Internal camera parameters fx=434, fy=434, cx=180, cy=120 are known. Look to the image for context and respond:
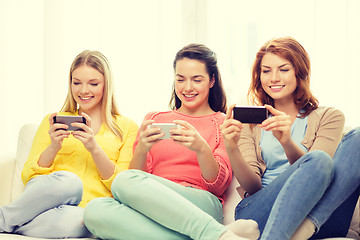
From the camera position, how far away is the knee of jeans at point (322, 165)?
4.59 ft

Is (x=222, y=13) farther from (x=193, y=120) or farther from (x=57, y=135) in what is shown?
(x=57, y=135)

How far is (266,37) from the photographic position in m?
2.91

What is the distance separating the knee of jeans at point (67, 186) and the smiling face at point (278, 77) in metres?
0.90

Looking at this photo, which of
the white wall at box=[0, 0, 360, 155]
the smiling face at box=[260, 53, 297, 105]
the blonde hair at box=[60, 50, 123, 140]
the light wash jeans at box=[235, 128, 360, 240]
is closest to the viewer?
the light wash jeans at box=[235, 128, 360, 240]

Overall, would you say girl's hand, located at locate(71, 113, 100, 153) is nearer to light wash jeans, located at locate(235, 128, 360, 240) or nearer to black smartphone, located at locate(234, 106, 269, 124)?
black smartphone, located at locate(234, 106, 269, 124)

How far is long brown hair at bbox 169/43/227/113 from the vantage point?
201 centimetres

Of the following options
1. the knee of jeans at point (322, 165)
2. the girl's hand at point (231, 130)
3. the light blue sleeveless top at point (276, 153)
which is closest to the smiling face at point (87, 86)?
the girl's hand at point (231, 130)

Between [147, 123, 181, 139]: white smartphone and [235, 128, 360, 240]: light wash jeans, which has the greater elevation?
[147, 123, 181, 139]: white smartphone

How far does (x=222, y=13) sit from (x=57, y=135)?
1709 millimetres

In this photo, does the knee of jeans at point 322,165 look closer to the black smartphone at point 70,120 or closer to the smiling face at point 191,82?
the smiling face at point 191,82

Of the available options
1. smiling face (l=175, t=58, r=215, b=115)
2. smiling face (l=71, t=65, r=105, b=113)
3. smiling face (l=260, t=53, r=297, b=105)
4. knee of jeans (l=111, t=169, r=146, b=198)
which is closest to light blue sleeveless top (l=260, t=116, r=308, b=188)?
smiling face (l=260, t=53, r=297, b=105)

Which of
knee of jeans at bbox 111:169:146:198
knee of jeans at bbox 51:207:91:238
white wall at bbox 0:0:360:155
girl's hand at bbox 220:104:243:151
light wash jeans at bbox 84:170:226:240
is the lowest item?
knee of jeans at bbox 51:207:91:238

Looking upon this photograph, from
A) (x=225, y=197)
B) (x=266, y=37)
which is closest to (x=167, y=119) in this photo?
(x=225, y=197)

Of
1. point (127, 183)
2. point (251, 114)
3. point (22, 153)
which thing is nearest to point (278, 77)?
point (251, 114)
